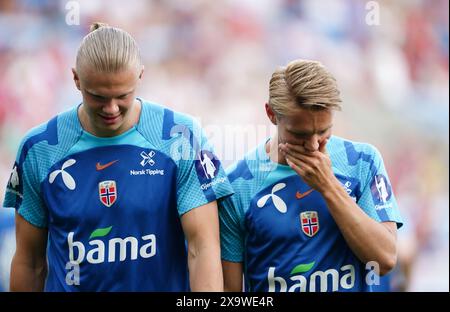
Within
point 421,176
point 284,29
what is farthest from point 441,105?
point 284,29

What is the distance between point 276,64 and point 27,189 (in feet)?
15.4

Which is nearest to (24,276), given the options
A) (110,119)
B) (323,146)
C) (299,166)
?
(110,119)

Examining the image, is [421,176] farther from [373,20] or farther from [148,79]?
[148,79]

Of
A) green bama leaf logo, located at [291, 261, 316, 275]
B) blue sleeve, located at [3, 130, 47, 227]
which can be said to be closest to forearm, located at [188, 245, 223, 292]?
green bama leaf logo, located at [291, 261, 316, 275]

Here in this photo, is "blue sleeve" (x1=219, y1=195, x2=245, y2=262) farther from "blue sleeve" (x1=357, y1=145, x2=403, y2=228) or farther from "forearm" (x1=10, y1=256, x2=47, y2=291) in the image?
"forearm" (x1=10, y1=256, x2=47, y2=291)

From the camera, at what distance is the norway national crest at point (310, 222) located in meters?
3.98

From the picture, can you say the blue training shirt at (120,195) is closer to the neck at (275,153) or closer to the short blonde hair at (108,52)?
the neck at (275,153)

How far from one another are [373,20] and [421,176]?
5.13 feet

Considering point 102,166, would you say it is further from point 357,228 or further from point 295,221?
point 357,228

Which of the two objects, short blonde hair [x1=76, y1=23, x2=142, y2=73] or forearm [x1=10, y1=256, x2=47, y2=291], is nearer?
short blonde hair [x1=76, y1=23, x2=142, y2=73]

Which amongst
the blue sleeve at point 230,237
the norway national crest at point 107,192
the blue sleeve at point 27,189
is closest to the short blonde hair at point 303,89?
the blue sleeve at point 230,237

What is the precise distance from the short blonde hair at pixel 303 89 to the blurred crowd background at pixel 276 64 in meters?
4.04

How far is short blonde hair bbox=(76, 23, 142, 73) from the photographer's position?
12.5 ft

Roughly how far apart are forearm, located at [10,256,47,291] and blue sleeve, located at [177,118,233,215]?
2.83 ft
